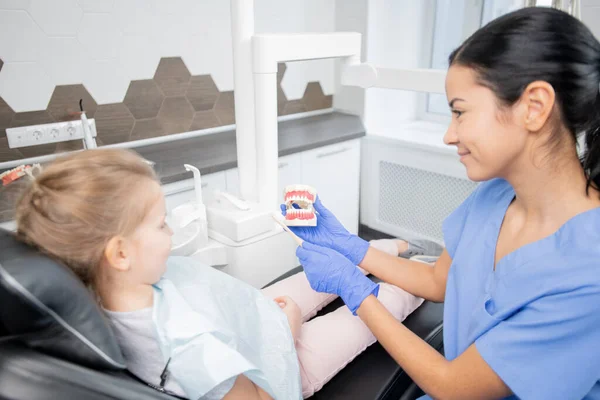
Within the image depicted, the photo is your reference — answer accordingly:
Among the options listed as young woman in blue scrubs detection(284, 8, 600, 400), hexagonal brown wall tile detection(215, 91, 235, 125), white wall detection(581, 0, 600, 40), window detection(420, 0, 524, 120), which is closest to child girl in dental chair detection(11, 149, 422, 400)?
young woman in blue scrubs detection(284, 8, 600, 400)

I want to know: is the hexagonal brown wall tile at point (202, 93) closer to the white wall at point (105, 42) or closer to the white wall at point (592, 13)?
the white wall at point (105, 42)

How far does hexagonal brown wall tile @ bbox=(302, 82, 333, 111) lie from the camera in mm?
2887

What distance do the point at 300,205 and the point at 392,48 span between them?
6.22 ft

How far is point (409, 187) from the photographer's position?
8.66 feet

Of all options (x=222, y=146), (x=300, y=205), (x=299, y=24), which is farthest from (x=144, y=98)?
(x=300, y=205)

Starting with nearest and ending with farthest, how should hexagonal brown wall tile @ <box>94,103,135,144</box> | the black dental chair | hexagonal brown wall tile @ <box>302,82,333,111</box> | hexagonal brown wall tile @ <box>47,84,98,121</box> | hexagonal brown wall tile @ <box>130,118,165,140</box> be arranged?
the black dental chair, hexagonal brown wall tile @ <box>47,84,98,121</box>, hexagonal brown wall tile @ <box>94,103,135,144</box>, hexagonal brown wall tile @ <box>130,118,165,140</box>, hexagonal brown wall tile @ <box>302,82,333,111</box>

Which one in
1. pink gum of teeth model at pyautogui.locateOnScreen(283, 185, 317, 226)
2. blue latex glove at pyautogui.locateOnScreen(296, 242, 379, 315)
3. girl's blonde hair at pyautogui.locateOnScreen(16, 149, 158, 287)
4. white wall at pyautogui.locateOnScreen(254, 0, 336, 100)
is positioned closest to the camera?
girl's blonde hair at pyautogui.locateOnScreen(16, 149, 158, 287)

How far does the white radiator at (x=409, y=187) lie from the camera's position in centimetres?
243

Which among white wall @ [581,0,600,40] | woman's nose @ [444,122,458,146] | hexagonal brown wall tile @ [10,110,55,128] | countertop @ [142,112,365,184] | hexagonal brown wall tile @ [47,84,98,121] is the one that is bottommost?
countertop @ [142,112,365,184]

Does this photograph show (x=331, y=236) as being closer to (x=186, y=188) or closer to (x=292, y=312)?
(x=292, y=312)

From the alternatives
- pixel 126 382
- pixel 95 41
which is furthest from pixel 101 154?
pixel 95 41

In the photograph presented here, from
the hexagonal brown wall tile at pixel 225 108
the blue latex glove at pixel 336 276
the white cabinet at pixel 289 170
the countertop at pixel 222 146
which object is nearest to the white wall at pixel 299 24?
the countertop at pixel 222 146

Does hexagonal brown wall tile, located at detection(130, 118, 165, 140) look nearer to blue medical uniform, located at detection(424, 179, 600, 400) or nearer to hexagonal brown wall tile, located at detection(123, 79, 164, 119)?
hexagonal brown wall tile, located at detection(123, 79, 164, 119)

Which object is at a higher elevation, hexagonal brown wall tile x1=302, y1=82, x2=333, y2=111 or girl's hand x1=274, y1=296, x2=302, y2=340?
hexagonal brown wall tile x1=302, y1=82, x2=333, y2=111
